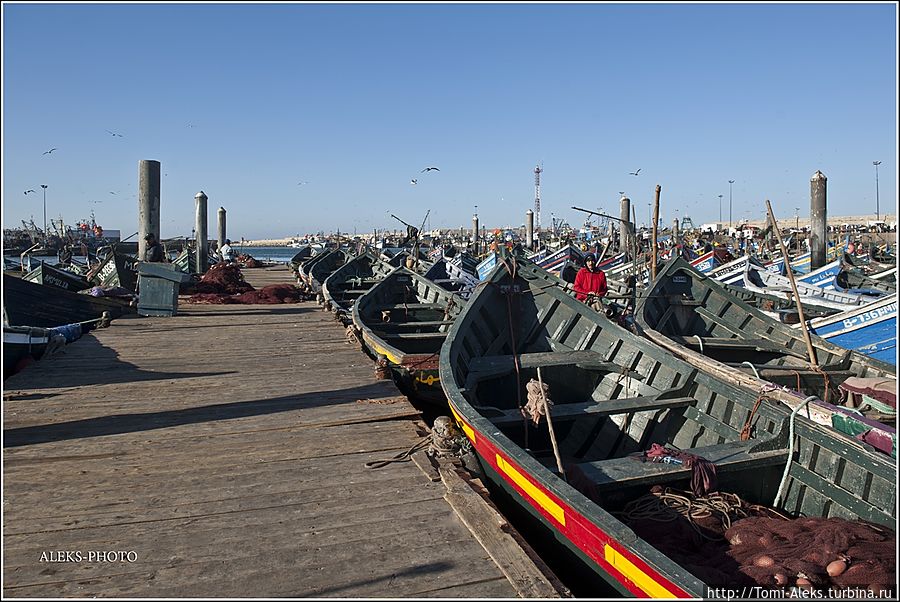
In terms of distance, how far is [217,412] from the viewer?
718 cm

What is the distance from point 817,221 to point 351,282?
18994mm

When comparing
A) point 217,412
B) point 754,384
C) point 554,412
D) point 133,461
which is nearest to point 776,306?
point 754,384

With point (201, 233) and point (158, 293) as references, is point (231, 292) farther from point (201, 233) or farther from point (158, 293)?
point (201, 233)

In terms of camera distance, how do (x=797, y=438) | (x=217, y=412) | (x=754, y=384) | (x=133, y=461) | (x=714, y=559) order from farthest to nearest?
1. (x=217, y=412)
2. (x=754, y=384)
3. (x=133, y=461)
4. (x=797, y=438)
5. (x=714, y=559)

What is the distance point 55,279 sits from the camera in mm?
18734

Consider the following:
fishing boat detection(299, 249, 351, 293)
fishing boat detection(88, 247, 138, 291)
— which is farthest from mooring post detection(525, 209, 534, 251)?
fishing boat detection(88, 247, 138, 291)

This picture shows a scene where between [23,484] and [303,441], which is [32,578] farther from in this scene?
[303,441]

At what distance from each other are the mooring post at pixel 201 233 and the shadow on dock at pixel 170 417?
19677 mm

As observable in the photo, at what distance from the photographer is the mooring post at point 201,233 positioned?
26000mm

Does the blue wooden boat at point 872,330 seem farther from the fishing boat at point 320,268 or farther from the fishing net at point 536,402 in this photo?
the fishing boat at point 320,268

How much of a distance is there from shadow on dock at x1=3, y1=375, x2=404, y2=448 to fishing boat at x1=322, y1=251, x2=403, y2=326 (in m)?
6.52

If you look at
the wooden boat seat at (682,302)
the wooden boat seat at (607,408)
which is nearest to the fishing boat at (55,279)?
the wooden boat seat at (682,302)

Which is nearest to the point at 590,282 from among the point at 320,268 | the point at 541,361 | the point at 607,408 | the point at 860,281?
the point at 541,361

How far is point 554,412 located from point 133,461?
3951mm
